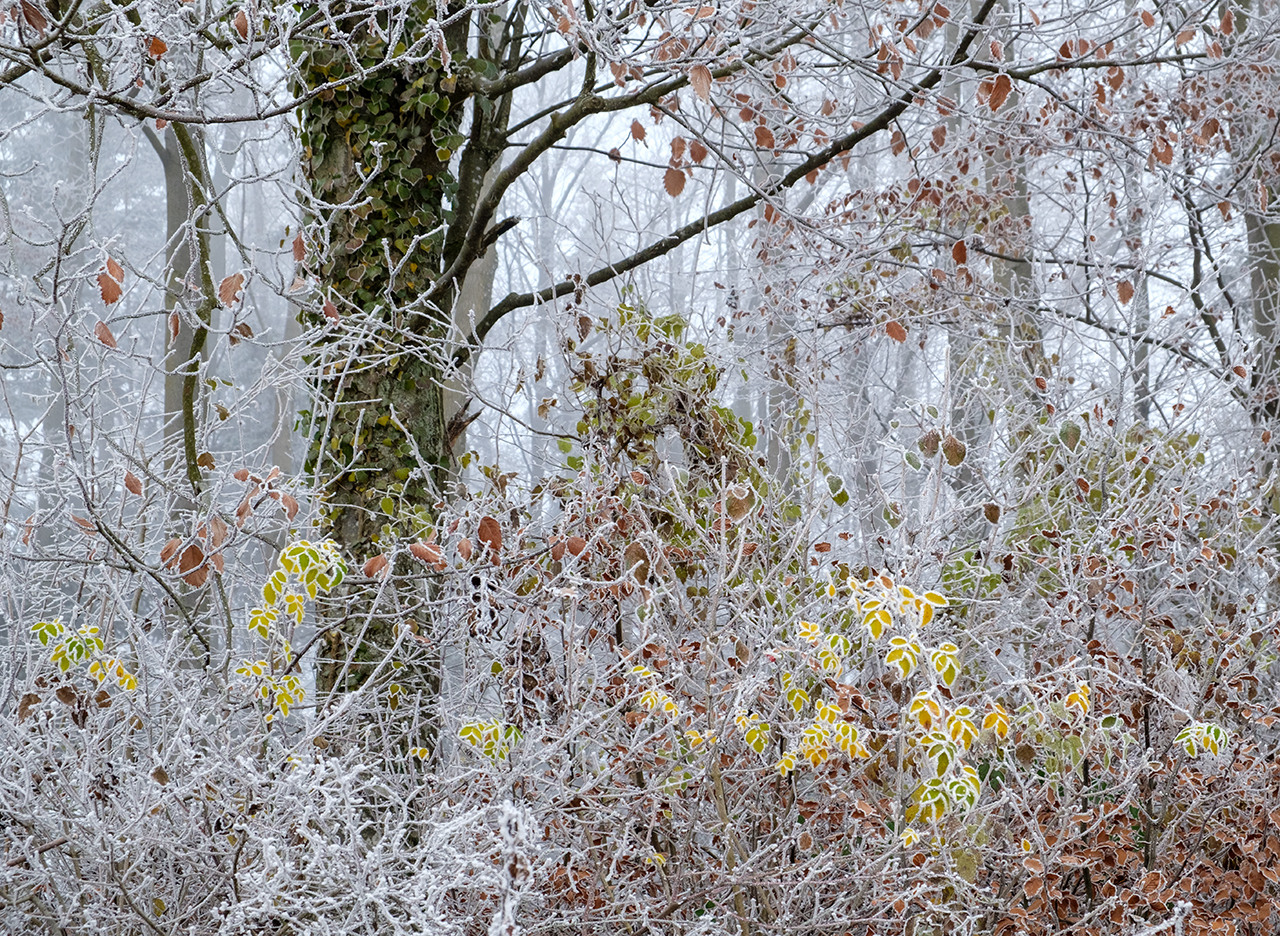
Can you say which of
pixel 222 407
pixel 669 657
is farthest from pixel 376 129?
pixel 669 657

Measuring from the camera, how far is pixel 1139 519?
3803 millimetres

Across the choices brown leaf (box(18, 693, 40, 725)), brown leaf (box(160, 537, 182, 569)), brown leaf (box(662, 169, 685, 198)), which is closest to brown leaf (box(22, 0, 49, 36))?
brown leaf (box(160, 537, 182, 569))

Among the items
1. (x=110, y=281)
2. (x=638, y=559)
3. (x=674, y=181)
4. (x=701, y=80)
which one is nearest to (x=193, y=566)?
(x=110, y=281)

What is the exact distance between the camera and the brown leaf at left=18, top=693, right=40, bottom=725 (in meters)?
2.81

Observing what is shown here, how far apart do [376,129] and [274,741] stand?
262cm

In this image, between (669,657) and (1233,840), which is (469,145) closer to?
(669,657)

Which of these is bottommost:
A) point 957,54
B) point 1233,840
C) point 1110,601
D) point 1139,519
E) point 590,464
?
point 1233,840

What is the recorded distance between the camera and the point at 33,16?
8.10 ft

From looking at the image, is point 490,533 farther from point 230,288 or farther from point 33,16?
point 33,16

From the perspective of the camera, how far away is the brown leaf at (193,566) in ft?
8.36

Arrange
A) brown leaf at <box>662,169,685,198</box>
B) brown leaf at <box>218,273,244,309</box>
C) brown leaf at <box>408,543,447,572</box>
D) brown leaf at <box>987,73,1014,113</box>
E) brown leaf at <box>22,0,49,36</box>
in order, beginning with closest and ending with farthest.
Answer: brown leaf at <box>22,0,49,36</box> < brown leaf at <box>408,543,447,572</box> < brown leaf at <box>218,273,244,309</box> < brown leaf at <box>987,73,1014,113</box> < brown leaf at <box>662,169,685,198</box>

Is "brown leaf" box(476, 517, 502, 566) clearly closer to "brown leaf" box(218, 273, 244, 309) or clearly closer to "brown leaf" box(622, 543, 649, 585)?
"brown leaf" box(622, 543, 649, 585)

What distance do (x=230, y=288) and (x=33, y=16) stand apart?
2.34 feet

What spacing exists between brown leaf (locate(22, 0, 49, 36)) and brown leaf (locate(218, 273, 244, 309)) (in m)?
0.67
